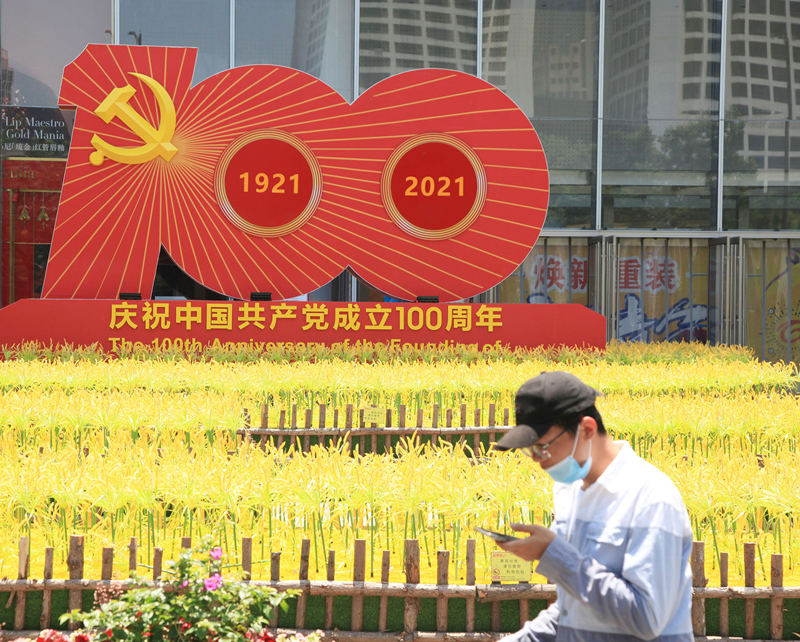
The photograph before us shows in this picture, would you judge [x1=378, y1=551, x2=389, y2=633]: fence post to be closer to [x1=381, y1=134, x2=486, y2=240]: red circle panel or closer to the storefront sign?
the storefront sign

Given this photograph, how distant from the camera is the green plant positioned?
2639mm

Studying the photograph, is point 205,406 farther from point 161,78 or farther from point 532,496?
point 161,78

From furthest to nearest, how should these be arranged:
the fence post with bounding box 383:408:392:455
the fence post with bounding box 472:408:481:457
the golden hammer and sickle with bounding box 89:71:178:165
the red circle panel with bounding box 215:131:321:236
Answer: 1. the red circle panel with bounding box 215:131:321:236
2. the golden hammer and sickle with bounding box 89:71:178:165
3. the fence post with bounding box 472:408:481:457
4. the fence post with bounding box 383:408:392:455

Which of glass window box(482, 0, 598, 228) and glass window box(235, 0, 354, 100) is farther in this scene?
glass window box(482, 0, 598, 228)

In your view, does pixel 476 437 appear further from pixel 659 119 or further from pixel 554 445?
pixel 659 119

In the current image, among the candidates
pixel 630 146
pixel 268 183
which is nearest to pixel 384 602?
Answer: pixel 268 183

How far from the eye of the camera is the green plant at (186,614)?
2639mm

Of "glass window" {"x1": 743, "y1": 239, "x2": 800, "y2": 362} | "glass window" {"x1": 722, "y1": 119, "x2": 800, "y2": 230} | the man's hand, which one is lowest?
the man's hand

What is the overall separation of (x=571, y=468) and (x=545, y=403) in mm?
173

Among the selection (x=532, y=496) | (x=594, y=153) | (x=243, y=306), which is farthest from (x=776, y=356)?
(x=532, y=496)

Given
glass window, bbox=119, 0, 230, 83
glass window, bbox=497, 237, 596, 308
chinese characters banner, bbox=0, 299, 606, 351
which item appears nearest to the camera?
chinese characters banner, bbox=0, 299, 606, 351

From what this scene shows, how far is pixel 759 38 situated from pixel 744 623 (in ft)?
44.9

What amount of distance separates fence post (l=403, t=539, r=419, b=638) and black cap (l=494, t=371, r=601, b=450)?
153 centimetres

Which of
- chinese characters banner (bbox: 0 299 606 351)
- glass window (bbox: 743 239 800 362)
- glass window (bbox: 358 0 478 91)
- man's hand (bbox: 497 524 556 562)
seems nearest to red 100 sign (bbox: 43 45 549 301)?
chinese characters banner (bbox: 0 299 606 351)
